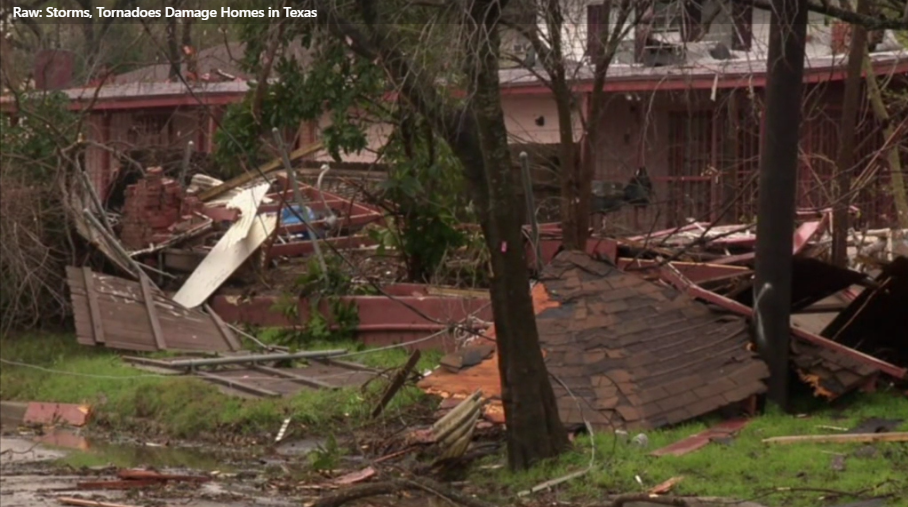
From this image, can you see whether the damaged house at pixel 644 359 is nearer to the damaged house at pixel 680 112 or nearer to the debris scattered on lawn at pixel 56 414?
the damaged house at pixel 680 112

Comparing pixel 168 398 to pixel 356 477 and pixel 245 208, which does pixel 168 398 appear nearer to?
pixel 356 477

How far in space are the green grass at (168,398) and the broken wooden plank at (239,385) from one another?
0.21 meters

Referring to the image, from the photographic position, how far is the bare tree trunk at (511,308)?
10148 mm

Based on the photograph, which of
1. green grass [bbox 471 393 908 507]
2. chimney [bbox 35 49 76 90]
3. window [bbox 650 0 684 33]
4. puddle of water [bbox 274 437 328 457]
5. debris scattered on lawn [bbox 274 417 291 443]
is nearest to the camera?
green grass [bbox 471 393 908 507]

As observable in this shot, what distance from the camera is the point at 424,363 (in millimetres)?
15102

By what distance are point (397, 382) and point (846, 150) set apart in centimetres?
560

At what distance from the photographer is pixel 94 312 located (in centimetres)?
1709

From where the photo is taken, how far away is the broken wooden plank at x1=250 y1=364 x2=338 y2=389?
1486 cm

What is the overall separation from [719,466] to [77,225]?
444 inches

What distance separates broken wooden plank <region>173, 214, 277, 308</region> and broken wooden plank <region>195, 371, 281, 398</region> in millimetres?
2701

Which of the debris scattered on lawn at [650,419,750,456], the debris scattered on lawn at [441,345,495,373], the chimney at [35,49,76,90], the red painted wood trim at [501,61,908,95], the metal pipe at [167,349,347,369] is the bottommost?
the metal pipe at [167,349,347,369]

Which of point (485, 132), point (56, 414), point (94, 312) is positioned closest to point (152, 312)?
point (94, 312)

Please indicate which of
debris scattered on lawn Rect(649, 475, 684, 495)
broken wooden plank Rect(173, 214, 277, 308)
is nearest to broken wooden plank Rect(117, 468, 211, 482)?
debris scattered on lawn Rect(649, 475, 684, 495)

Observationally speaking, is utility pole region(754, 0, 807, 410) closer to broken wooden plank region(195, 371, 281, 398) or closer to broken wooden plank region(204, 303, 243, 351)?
broken wooden plank region(195, 371, 281, 398)
